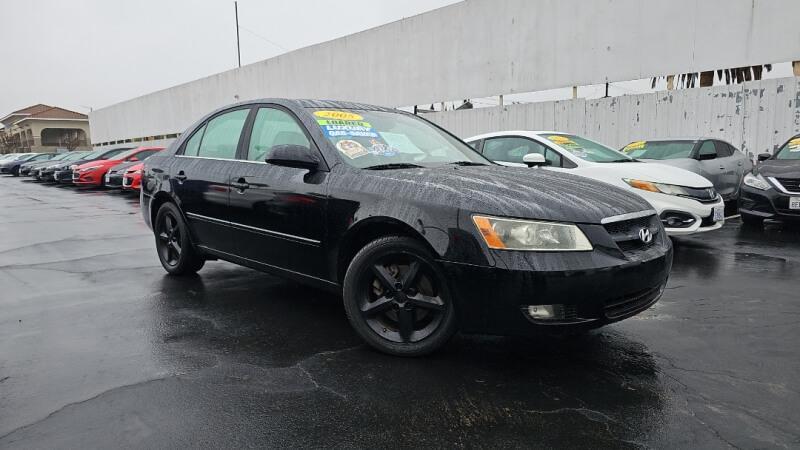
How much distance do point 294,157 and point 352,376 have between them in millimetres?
1345

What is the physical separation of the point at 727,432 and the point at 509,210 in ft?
4.26

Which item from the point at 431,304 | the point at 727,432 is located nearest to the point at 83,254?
the point at 431,304

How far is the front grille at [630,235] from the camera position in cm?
272

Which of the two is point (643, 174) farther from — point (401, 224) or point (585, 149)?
point (401, 224)

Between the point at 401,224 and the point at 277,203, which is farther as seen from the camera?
the point at 277,203

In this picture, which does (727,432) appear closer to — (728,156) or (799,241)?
(799,241)

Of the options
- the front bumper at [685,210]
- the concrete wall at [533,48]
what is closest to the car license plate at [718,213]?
the front bumper at [685,210]

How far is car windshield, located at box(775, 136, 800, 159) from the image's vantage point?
7.51 meters

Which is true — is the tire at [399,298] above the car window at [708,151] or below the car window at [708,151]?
below

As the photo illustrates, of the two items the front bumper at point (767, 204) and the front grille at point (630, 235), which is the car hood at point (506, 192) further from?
the front bumper at point (767, 204)

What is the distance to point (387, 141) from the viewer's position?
3.62m

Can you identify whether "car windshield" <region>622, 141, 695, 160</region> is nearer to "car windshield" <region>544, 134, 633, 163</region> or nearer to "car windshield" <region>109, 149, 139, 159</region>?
"car windshield" <region>544, 134, 633, 163</region>

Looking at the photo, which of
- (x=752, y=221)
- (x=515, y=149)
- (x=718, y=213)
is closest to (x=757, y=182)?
(x=752, y=221)

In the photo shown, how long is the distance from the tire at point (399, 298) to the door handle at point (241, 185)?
1.19 meters
